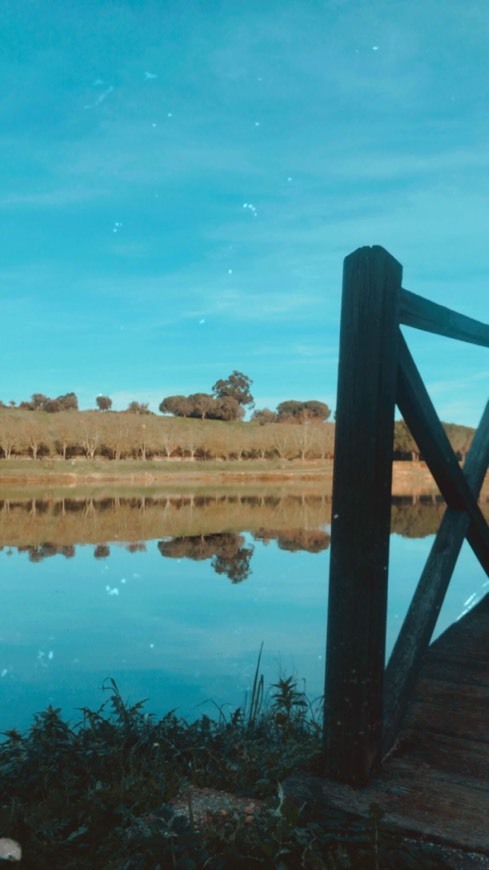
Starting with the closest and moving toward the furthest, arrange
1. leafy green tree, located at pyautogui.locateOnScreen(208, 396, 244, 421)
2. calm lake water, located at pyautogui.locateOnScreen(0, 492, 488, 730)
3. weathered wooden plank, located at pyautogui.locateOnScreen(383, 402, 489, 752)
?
weathered wooden plank, located at pyautogui.locateOnScreen(383, 402, 489, 752)
calm lake water, located at pyautogui.locateOnScreen(0, 492, 488, 730)
leafy green tree, located at pyautogui.locateOnScreen(208, 396, 244, 421)

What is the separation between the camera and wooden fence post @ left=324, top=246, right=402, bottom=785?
9.53 feet

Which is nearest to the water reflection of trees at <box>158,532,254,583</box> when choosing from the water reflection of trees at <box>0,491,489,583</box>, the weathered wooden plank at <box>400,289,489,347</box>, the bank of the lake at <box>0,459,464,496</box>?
the water reflection of trees at <box>0,491,489,583</box>

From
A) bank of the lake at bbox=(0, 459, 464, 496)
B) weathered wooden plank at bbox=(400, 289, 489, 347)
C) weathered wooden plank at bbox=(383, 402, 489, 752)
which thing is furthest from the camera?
bank of the lake at bbox=(0, 459, 464, 496)

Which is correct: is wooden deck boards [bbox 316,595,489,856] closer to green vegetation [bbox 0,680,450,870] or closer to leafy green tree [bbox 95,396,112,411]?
green vegetation [bbox 0,680,450,870]

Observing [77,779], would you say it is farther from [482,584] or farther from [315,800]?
[482,584]

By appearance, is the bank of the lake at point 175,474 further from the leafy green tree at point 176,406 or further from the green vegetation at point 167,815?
the green vegetation at point 167,815

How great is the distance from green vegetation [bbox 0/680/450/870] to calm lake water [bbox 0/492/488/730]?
1.66 m

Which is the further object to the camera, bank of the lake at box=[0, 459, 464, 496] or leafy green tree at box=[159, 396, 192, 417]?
leafy green tree at box=[159, 396, 192, 417]

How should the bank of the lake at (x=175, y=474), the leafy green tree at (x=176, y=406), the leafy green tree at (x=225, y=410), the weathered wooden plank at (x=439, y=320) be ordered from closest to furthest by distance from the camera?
the weathered wooden plank at (x=439, y=320) → the bank of the lake at (x=175, y=474) → the leafy green tree at (x=225, y=410) → the leafy green tree at (x=176, y=406)

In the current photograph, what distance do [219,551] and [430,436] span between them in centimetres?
2152

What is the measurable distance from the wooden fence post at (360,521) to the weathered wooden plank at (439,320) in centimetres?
32

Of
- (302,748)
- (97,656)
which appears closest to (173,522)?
(97,656)

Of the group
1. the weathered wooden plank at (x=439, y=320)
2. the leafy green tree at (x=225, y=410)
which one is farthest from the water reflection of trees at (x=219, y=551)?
the leafy green tree at (x=225, y=410)

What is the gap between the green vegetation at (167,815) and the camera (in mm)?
2469
